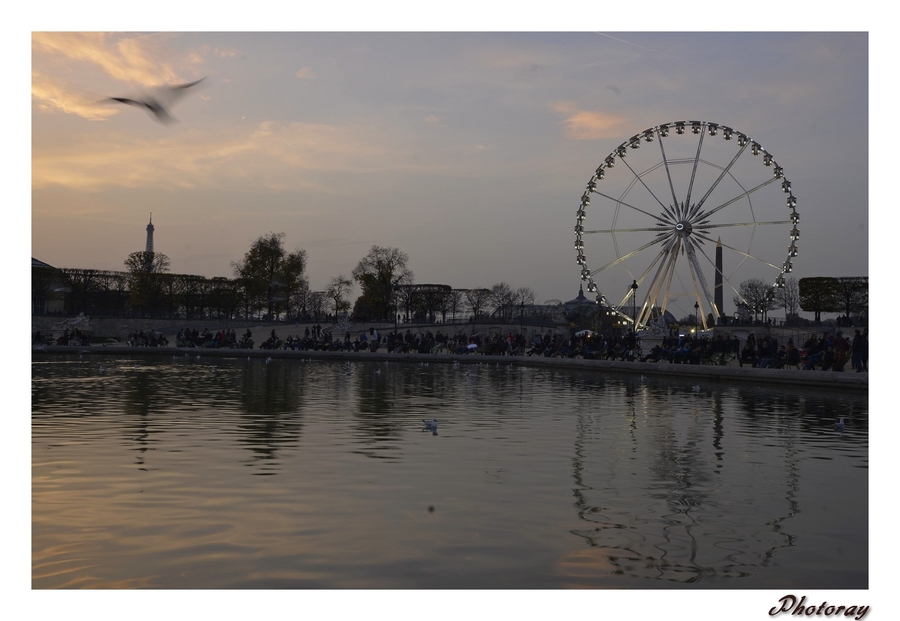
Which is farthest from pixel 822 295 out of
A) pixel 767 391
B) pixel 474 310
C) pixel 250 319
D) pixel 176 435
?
pixel 176 435

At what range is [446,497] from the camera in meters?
6.52

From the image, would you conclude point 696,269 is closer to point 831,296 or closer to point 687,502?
point 687,502

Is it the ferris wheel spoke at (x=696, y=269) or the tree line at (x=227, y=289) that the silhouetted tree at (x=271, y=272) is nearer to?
the tree line at (x=227, y=289)

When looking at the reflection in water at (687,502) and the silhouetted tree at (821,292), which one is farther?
the silhouetted tree at (821,292)

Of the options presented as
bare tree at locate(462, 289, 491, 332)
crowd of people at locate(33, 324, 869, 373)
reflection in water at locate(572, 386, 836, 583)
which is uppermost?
bare tree at locate(462, 289, 491, 332)

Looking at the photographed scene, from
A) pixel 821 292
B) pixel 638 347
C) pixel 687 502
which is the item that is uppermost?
pixel 821 292

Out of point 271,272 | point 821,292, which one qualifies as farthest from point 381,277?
point 821,292

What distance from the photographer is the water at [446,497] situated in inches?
190

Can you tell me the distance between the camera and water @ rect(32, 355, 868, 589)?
15.9 feet

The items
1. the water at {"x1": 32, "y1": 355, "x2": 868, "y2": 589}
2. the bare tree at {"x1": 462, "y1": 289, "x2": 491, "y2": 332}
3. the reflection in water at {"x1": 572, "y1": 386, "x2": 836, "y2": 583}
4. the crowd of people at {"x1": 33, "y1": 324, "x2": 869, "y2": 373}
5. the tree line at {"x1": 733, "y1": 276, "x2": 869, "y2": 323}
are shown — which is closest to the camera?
the water at {"x1": 32, "y1": 355, "x2": 868, "y2": 589}

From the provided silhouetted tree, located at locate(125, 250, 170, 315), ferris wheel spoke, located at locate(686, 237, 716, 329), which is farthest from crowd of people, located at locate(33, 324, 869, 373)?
silhouetted tree, located at locate(125, 250, 170, 315)

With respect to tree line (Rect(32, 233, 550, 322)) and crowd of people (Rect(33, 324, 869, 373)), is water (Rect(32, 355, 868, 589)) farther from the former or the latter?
tree line (Rect(32, 233, 550, 322))

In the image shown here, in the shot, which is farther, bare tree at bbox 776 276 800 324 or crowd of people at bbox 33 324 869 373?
bare tree at bbox 776 276 800 324

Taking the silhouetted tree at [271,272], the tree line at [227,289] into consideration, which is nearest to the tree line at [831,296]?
the tree line at [227,289]
